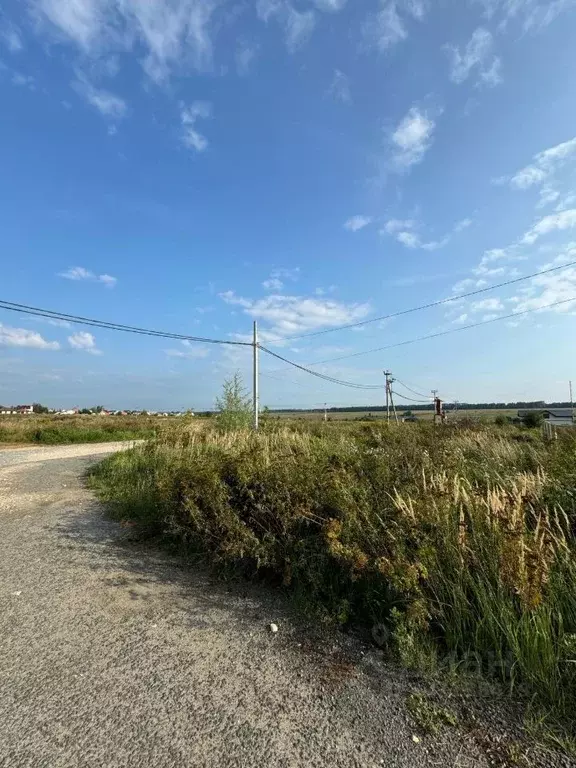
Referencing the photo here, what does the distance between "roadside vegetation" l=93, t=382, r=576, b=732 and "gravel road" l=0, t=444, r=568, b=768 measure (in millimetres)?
354

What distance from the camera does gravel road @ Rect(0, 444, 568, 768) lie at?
206 cm

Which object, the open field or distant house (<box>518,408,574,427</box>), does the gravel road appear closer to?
the open field

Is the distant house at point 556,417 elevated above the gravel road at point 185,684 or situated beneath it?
elevated above

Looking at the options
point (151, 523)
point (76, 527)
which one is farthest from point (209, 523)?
point (76, 527)

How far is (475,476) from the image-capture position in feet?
17.3

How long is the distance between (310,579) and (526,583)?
1.62 m

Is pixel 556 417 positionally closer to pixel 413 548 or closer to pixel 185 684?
pixel 413 548

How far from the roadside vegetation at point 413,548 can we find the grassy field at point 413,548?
0.04ft

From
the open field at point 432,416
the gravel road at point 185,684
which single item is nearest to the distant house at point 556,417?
the open field at point 432,416

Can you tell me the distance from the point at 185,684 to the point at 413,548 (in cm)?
186

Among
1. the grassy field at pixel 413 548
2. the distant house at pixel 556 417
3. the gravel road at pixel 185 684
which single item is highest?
the distant house at pixel 556 417

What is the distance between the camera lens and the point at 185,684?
2582mm

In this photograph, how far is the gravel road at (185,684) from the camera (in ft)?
6.75

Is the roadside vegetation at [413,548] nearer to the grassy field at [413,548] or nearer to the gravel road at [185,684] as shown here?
the grassy field at [413,548]
